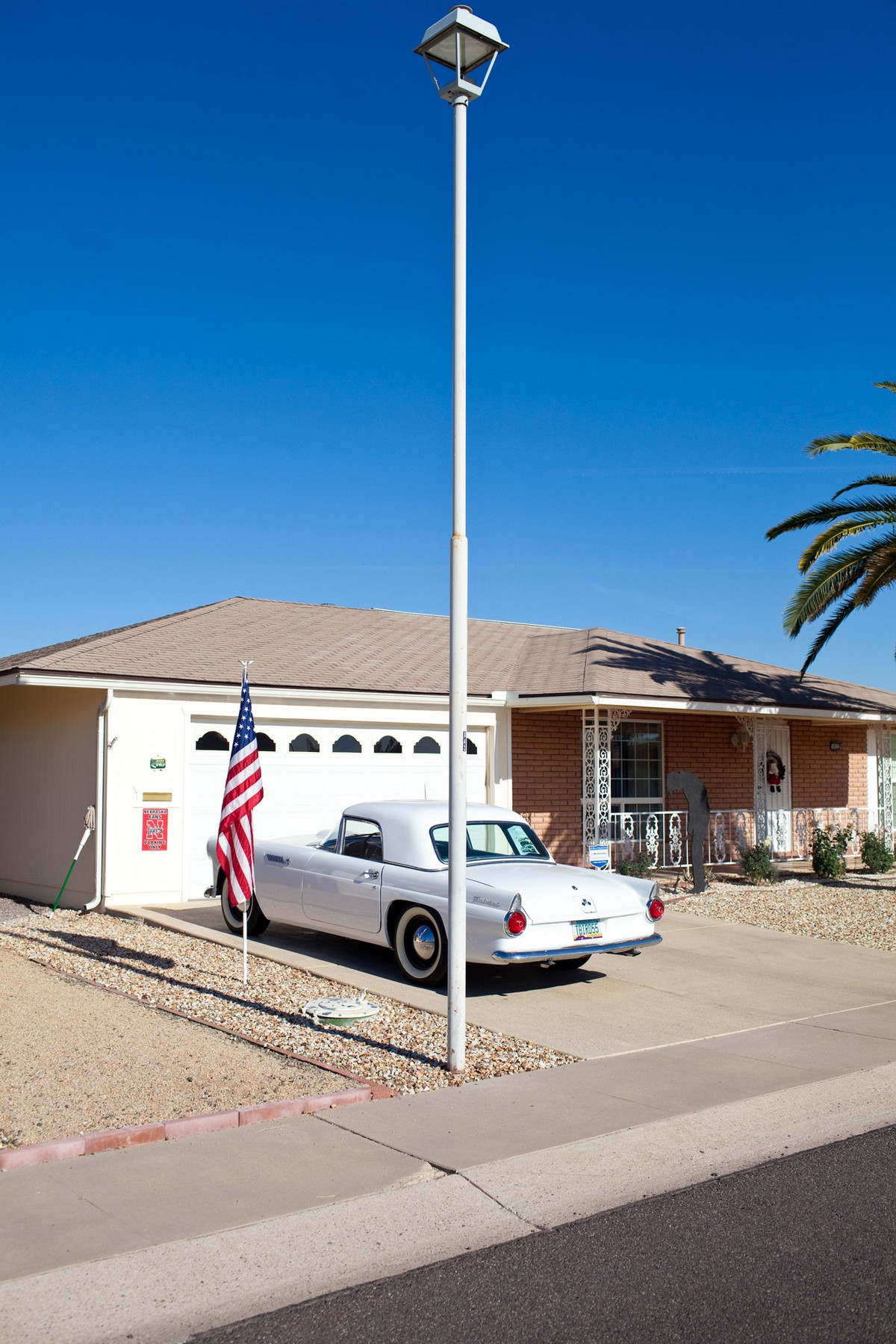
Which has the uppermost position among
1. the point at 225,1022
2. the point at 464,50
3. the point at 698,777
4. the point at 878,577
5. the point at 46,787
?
the point at 464,50

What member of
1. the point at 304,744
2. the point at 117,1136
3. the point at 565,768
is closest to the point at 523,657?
the point at 565,768

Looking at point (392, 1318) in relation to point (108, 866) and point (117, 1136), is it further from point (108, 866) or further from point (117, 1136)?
point (108, 866)

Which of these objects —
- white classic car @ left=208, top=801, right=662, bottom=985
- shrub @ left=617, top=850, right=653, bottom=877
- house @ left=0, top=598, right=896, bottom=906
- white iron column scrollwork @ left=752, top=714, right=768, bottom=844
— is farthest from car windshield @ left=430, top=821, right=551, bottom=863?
white iron column scrollwork @ left=752, top=714, right=768, bottom=844

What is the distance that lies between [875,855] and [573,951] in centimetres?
1027

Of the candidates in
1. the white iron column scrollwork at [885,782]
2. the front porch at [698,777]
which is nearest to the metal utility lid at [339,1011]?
the front porch at [698,777]

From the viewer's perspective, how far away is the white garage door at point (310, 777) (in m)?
13.8

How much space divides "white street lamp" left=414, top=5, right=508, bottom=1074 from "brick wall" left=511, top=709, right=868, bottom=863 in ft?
31.3

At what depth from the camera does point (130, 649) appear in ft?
46.9

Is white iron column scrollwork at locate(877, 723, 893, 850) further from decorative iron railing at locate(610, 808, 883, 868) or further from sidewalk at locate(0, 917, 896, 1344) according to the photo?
sidewalk at locate(0, 917, 896, 1344)

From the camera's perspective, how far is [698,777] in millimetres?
18156

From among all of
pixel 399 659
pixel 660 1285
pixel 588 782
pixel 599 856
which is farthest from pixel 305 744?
pixel 660 1285

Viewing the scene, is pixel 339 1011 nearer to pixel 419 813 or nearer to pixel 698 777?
pixel 419 813

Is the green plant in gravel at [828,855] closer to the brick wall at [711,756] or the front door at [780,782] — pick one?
the front door at [780,782]

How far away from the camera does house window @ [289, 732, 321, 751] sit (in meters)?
14.6
